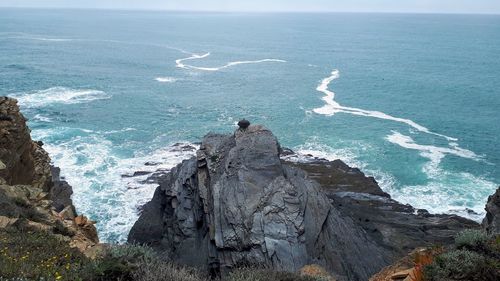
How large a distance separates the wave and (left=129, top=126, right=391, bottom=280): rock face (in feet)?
127

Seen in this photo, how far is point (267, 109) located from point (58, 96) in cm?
3165

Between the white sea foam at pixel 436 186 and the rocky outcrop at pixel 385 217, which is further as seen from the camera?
the white sea foam at pixel 436 186

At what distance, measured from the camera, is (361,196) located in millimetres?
39719

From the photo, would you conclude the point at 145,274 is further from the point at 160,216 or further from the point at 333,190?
the point at 333,190

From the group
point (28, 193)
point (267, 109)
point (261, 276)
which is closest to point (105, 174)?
point (28, 193)

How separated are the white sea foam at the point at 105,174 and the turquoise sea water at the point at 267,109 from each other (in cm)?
16

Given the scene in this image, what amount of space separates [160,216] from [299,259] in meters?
12.8

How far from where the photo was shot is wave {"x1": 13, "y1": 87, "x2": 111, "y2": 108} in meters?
66.0

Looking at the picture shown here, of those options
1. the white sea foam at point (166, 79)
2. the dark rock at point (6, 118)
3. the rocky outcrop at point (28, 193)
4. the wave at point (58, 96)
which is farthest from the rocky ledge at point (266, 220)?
the white sea foam at point (166, 79)

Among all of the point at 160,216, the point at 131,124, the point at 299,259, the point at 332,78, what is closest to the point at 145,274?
the point at 299,259

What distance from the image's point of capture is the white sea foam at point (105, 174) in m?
37.2

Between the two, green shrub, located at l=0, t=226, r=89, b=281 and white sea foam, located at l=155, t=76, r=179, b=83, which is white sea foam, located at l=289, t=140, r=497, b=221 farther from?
white sea foam, located at l=155, t=76, r=179, b=83

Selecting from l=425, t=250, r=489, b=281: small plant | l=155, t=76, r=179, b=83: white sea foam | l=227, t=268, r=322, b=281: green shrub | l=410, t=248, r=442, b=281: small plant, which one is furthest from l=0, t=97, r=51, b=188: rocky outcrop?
l=155, t=76, r=179, b=83: white sea foam

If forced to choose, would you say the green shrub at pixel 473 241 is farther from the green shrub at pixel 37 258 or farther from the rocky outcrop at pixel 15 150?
the rocky outcrop at pixel 15 150
